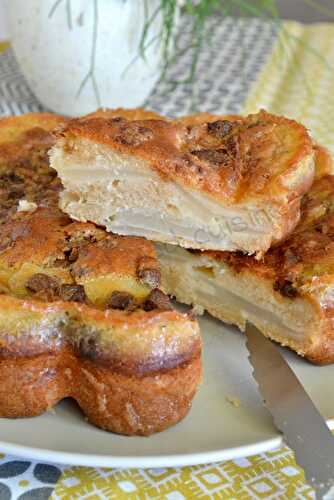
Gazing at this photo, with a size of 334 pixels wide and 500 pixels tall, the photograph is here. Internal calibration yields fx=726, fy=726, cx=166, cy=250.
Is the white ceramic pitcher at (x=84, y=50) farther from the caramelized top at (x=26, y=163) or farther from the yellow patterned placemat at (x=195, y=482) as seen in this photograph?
the yellow patterned placemat at (x=195, y=482)

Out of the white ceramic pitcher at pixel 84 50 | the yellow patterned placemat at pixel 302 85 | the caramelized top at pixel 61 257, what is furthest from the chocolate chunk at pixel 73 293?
the yellow patterned placemat at pixel 302 85

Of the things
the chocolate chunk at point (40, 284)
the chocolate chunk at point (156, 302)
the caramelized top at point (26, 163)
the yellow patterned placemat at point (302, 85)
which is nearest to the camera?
the chocolate chunk at point (156, 302)

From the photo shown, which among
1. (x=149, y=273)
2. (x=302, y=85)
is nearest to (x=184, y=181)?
(x=149, y=273)

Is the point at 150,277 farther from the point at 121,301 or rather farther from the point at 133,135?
the point at 133,135

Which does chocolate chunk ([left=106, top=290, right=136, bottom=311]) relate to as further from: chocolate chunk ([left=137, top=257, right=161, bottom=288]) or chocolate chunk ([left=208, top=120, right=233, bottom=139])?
chocolate chunk ([left=208, top=120, right=233, bottom=139])

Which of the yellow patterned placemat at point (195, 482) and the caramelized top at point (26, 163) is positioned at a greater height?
the caramelized top at point (26, 163)

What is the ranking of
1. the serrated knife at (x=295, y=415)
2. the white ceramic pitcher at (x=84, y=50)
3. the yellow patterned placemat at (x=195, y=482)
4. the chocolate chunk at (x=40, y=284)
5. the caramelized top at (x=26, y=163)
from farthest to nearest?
the white ceramic pitcher at (x=84, y=50) < the caramelized top at (x=26, y=163) < the chocolate chunk at (x=40, y=284) < the yellow patterned placemat at (x=195, y=482) < the serrated knife at (x=295, y=415)

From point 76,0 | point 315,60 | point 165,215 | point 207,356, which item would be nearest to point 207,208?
point 165,215

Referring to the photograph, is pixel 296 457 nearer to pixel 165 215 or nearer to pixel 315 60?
pixel 165 215
